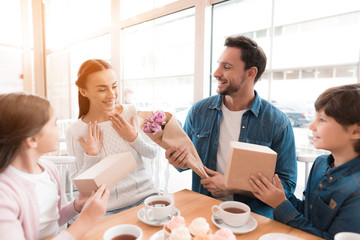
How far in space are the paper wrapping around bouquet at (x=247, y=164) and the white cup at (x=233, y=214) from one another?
84 millimetres

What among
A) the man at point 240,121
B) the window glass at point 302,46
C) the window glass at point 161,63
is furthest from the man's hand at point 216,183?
the window glass at point 161,63

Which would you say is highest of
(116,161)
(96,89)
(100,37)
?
(100,37)

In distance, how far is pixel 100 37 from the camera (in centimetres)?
328

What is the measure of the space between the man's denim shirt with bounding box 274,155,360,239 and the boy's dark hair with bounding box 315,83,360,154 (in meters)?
0.13

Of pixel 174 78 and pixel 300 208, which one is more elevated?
pixel 174 78

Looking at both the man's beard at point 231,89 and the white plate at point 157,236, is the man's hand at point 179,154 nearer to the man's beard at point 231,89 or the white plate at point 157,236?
the white plate at point 157,236

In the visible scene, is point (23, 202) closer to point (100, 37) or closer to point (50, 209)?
point (50, 209)

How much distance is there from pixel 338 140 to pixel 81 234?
40.1 inches

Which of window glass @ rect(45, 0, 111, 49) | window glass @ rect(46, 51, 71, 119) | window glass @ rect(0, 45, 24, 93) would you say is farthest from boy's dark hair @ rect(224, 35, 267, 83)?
window glass @ rect(0, 45, 24, 93)

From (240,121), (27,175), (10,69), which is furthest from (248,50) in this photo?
(10,69)

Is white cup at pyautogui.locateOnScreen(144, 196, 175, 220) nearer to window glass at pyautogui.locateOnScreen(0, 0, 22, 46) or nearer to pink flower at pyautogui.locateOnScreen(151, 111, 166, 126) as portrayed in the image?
pink flower at pyautogui.locateOnScreen(151, 111, 166, 126)

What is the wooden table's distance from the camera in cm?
86

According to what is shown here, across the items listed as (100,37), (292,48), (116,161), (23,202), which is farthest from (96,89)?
(100,37)

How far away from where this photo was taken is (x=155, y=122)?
43.8 inches
